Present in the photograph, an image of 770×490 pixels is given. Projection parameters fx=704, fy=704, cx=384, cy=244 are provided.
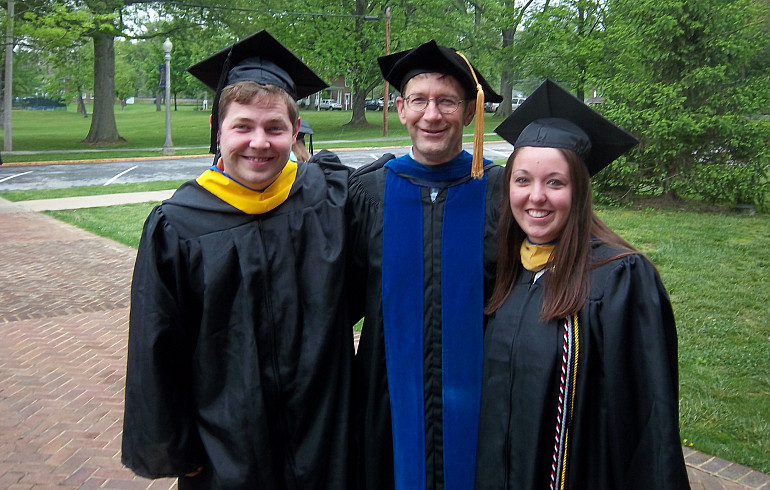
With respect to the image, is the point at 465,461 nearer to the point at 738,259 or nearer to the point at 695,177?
the point at 738,259

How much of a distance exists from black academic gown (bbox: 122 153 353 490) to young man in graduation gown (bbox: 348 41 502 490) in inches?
6.8

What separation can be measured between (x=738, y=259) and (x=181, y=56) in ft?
176

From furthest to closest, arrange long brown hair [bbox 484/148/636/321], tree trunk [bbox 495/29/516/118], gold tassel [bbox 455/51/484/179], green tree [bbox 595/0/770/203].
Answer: tree trunk [bbox 495/29/516/118] < green tree [bbox 595/0/770/203] < gold tassel [bbox 455/51/484/179] < long brown hair [bbox 484/148/636/321]

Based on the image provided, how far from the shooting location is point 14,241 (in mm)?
9703

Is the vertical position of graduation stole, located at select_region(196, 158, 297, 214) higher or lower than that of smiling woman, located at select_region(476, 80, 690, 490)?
higher

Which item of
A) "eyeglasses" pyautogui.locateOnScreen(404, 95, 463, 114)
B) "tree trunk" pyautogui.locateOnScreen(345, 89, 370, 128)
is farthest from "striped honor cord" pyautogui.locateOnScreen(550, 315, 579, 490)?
"tree trunk" pyautogui.locateOnScreen(345, 89, 370, 128)

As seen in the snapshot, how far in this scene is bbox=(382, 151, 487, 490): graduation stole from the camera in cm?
235

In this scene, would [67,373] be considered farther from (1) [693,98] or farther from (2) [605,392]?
(1) [693,98]

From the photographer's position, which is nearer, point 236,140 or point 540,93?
point 236,140

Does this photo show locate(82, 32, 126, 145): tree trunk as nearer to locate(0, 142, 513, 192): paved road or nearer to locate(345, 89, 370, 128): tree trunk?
locate(0, 142, 513, 192): paved road

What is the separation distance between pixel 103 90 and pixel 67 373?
21.9 meters

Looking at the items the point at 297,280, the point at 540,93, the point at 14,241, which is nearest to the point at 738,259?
the point at 540,93

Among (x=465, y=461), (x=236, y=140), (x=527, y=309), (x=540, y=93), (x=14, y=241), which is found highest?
(x=540, y=93)

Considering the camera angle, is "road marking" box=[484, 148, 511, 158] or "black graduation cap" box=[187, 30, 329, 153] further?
"road marking" box=[484, 148, 511, 158]
